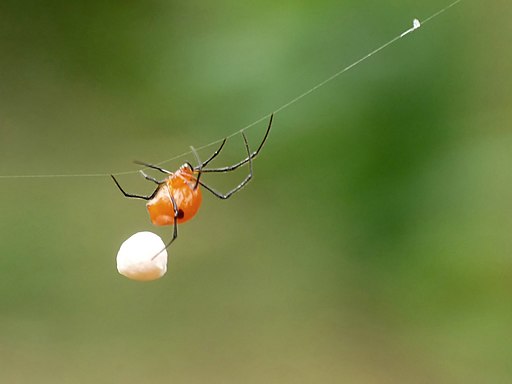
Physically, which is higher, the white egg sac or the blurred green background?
the blurred green background

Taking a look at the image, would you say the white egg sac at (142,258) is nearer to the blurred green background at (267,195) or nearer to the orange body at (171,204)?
the orange body at (171,204)

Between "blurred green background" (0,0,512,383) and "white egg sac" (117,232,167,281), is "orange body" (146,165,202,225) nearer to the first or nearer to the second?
"white egg sac" (117,232,167,281)

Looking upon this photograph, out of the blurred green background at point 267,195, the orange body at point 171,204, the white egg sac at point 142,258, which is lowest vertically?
the white egg sac at point 142,258

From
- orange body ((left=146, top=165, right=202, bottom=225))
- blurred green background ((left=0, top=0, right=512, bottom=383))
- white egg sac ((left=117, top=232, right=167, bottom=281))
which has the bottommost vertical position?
white egg sac ((left=117, top=232, right=167, bottom=281))

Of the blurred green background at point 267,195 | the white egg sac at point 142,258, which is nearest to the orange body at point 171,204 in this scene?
the white egg sac at point 142,258

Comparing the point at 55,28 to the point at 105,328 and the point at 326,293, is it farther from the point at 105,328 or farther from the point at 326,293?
the point at 326,293

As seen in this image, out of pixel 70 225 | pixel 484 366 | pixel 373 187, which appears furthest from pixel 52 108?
pixel 484 366

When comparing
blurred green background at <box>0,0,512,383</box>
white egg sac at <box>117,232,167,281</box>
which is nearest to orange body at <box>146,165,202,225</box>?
white egg sac at <box>117,232,167,281</box>

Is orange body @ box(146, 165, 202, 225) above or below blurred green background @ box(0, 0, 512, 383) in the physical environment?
below

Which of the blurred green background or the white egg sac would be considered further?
the blurred green background
